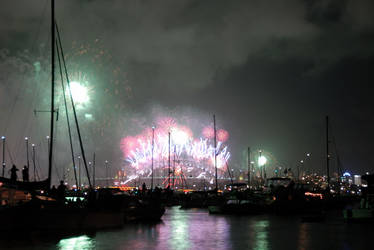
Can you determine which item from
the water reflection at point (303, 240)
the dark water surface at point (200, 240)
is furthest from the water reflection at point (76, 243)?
the water reflection at point (303, 240)

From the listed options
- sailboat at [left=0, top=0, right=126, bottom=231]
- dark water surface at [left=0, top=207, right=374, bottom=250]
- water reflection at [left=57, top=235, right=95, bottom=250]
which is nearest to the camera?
water reflection at [left=57, top=235, right=95, bottom=250]

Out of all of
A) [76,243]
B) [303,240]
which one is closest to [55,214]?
[76,243]

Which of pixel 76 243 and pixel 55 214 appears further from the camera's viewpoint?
pixel 55 214

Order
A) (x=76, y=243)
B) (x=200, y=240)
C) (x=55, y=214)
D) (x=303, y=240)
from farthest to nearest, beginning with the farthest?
(x=55, y=214) < (x=200, y=240) < (x=303, y=240) < (x=76, y=243)

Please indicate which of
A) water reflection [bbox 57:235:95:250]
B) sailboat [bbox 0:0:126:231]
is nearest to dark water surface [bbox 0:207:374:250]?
Answer: water reflection [bbox 57:235:95:250]

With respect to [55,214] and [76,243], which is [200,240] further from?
[55,214]

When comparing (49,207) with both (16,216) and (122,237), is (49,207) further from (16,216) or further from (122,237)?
(122,237)

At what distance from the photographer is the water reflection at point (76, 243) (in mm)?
21355

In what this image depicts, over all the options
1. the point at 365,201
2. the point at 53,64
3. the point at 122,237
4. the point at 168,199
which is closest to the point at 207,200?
the point at 168,199

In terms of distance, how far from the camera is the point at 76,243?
2278cm

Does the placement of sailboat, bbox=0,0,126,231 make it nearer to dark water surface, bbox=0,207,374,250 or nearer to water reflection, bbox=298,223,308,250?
dark water surface, bbox=0,207,374,250

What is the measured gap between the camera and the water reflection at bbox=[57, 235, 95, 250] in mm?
21355

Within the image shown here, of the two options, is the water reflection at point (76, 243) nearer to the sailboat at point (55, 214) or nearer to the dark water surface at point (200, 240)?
the dark water surface at point (200, 240)

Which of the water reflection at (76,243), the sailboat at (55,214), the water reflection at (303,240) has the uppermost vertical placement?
the sailboat at (55,214)
